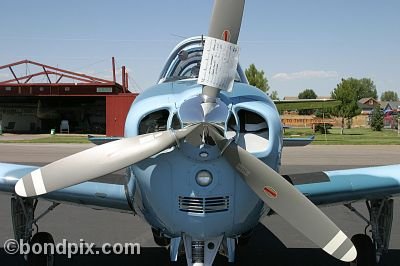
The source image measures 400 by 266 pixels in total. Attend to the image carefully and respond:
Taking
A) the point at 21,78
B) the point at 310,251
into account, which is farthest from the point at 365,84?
the point at 310,251

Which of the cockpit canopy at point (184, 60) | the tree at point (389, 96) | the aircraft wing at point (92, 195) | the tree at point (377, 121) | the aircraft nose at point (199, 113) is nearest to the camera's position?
the aircraft nose at point (199, 113)

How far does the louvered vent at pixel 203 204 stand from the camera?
303 centimetres

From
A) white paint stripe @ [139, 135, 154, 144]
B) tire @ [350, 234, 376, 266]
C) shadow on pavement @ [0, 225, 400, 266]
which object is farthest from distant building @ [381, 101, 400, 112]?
white paint stripe @ [139, 135, 154, 144]

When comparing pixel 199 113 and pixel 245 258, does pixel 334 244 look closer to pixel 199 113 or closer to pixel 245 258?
pixel 199 113

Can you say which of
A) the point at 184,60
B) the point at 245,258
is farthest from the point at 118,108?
the point at 184,60

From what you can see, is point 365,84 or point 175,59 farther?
point 365,84

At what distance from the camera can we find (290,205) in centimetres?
304

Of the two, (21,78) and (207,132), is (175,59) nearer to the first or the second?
(207,132)

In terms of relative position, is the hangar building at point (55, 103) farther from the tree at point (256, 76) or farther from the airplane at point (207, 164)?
the airplane at point (207, 164)

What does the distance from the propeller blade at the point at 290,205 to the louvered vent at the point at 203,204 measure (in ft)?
0.74

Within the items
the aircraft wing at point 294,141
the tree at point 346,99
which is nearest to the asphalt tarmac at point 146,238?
the aircraft wing at point 294,141

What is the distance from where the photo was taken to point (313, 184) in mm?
4410

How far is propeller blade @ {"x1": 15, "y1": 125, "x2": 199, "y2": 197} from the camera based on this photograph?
2.92 meters

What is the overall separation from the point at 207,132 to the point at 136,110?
2.30 ft
